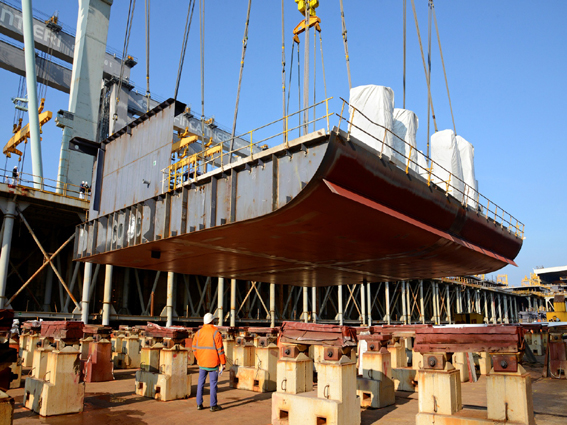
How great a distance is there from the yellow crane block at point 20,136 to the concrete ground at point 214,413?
34478 mm

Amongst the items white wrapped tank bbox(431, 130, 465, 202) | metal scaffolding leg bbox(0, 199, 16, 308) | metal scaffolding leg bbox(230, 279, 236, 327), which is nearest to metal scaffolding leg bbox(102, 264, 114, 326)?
metal scaffolding leg bbox(0, 199, 16, 308)

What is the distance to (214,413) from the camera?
8.39 meters

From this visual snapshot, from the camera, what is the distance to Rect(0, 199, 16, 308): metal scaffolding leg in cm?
2256

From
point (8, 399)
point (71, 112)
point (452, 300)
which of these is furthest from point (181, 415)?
point (452, 300)

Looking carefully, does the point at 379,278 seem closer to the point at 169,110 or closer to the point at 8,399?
the point at 169,110

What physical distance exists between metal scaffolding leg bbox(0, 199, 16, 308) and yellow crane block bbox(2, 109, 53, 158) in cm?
1747

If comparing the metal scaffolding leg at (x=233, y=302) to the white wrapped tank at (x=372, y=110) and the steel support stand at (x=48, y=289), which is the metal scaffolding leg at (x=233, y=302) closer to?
the steel support stand at (x=48, y=289)

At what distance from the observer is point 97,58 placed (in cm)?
3628

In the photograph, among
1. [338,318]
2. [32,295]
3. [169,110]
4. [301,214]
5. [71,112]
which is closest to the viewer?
[301,214]

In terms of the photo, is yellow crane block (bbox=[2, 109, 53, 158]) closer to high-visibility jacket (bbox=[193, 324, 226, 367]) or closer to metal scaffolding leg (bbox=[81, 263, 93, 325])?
metal scaffolding leg (bbox=[81, 263, 93, 325])

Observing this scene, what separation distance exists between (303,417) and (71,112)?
35.2 meters

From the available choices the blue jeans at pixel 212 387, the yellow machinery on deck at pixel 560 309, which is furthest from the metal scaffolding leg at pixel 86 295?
the yellow machinery on deck at pixel 560 309

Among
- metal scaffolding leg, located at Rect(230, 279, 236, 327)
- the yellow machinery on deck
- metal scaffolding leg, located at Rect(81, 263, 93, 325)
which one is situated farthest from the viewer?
the yellow machinery on deck

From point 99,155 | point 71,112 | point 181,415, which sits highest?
point 71,112
